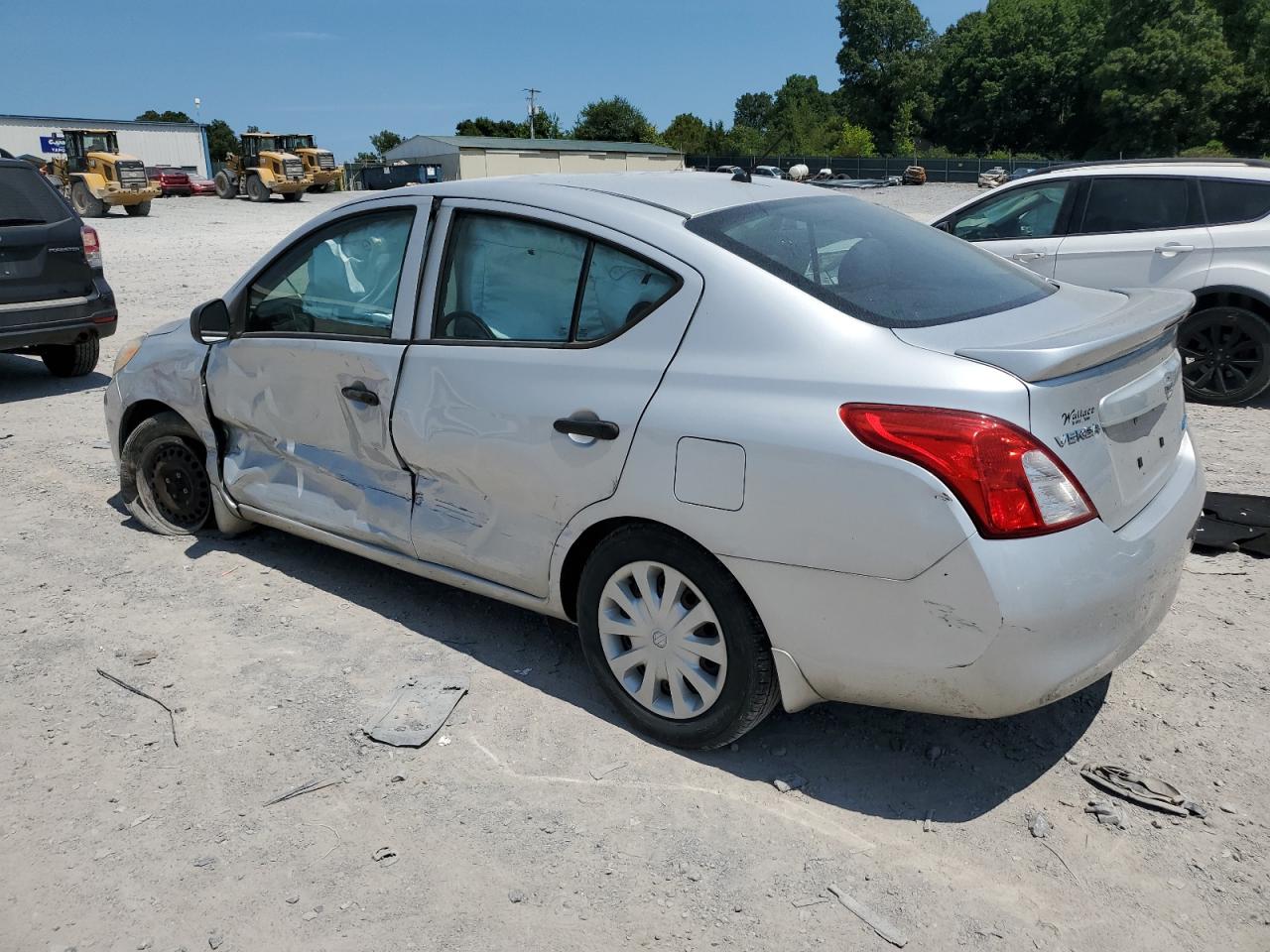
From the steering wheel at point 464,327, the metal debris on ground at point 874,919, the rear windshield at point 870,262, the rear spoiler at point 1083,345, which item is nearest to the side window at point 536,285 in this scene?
the steering wheel at point 464,327

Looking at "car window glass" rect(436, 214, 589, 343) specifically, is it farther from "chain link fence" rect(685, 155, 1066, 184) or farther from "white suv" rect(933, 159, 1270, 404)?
"chain link fence" rect(685, 155, 1066, 184)

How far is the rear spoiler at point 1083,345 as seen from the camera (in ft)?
8.56

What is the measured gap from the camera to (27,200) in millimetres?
8320

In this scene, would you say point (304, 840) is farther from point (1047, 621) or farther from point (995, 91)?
point (995, 91)

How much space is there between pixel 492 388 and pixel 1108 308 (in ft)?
6.52

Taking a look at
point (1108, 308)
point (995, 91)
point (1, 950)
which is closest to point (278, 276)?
point (1, 950)

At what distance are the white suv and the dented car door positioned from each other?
16.7 ft

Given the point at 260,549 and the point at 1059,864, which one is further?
the point at 260,549

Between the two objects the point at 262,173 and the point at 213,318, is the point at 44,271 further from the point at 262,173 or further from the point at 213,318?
the point at 262,173

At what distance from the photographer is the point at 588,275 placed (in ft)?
11.0

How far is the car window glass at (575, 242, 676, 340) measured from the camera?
3.18m

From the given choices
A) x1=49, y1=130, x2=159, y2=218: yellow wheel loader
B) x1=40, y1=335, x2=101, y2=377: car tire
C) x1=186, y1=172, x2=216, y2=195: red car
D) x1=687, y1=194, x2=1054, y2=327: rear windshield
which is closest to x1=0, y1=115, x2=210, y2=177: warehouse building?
x1=186, y1=172, x2=216, y2=195: red car

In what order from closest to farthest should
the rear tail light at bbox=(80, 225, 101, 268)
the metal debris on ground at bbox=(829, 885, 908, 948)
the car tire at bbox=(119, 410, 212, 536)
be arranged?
1. the metal debris on ground at bbox=(829, 885, 908, 948)
2. the car tire at bbox=(119, 410, 212, 536)
3. the rear tail light at bbox=(80, 225, 101, 268)

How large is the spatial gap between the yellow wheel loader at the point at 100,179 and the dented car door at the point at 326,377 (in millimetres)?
32099
